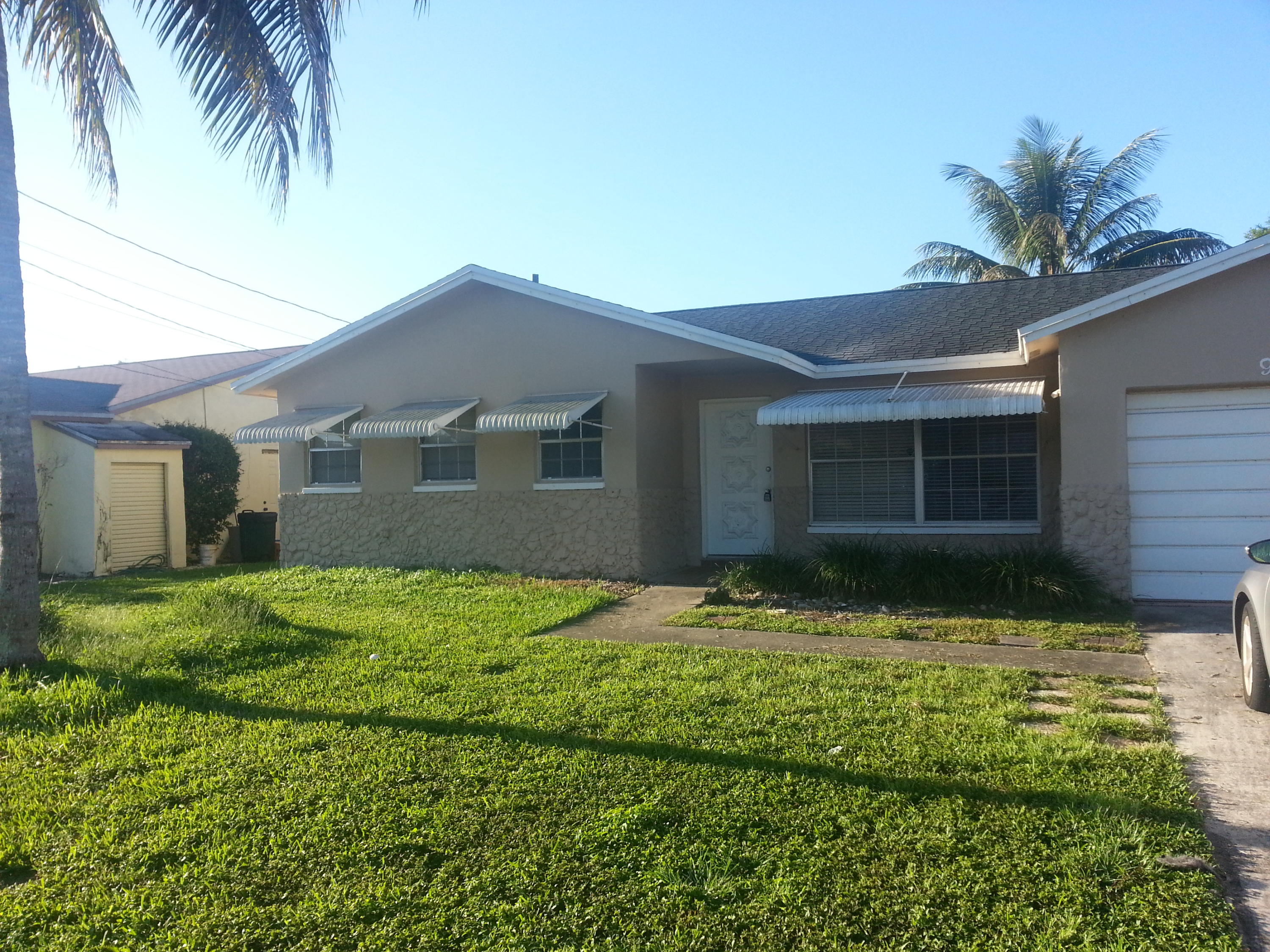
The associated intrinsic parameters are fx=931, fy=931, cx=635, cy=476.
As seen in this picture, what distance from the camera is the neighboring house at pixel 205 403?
61.7 ft

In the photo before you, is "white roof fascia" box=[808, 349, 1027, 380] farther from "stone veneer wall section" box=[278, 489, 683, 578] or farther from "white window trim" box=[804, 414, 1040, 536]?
"stone veneer wall section" box=[278, 489, 683, 578]

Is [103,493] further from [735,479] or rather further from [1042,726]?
[1042,726]

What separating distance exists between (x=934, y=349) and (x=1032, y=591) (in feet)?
11.6

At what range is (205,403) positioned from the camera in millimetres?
20000

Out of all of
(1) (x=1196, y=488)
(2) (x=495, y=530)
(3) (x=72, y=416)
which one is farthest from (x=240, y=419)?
(1) (x=1196, y=488)

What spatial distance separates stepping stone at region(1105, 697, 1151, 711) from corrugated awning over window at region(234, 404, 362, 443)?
10518 mm

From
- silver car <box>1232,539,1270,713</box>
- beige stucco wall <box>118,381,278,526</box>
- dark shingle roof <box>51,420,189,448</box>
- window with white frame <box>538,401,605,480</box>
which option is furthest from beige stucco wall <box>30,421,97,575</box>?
silver car <box>1232,539,1270,713</box>

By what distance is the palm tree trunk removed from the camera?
691 centimetres

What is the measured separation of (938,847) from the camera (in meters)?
3.83

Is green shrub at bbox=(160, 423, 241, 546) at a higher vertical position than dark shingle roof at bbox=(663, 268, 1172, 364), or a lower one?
lower

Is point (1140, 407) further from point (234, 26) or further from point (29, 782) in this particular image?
point (29, 782)

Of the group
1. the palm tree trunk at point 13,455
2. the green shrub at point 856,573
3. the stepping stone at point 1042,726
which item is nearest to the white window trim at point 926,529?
the green shrub at point 856,573

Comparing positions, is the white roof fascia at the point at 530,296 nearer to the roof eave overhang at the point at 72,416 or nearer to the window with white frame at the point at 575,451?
the window with white frame at the point at 575,451

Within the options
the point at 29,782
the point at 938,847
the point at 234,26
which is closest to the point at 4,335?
the point at 234,26
